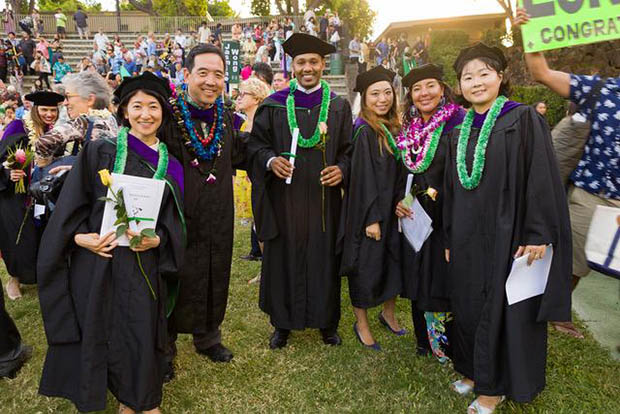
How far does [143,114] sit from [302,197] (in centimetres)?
149

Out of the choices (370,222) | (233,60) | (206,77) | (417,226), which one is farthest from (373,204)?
(233,60)

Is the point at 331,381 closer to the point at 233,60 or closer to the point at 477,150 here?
the point at 477,150

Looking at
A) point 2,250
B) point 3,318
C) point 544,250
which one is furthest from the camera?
point 2,250

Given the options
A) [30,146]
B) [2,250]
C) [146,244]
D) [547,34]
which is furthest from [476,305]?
[2,250]

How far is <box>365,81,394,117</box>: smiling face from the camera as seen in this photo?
145 inches

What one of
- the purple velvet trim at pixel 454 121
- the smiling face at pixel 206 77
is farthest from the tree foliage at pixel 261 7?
the purple velvet trim at pixel 454 121

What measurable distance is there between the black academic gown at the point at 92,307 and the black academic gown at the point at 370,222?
1599mm

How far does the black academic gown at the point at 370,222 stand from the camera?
3.62 m

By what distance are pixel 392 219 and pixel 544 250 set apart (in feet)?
4.17

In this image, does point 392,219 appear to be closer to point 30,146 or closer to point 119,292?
point 119,292

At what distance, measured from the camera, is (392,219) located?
368 centimetres

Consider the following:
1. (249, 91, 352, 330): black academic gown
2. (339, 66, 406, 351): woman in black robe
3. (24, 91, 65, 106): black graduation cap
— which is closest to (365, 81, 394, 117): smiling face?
(339, 66, 406, 351): woman in black robe

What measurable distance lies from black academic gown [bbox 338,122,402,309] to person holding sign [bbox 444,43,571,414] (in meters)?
0.71

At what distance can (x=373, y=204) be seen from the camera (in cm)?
359
